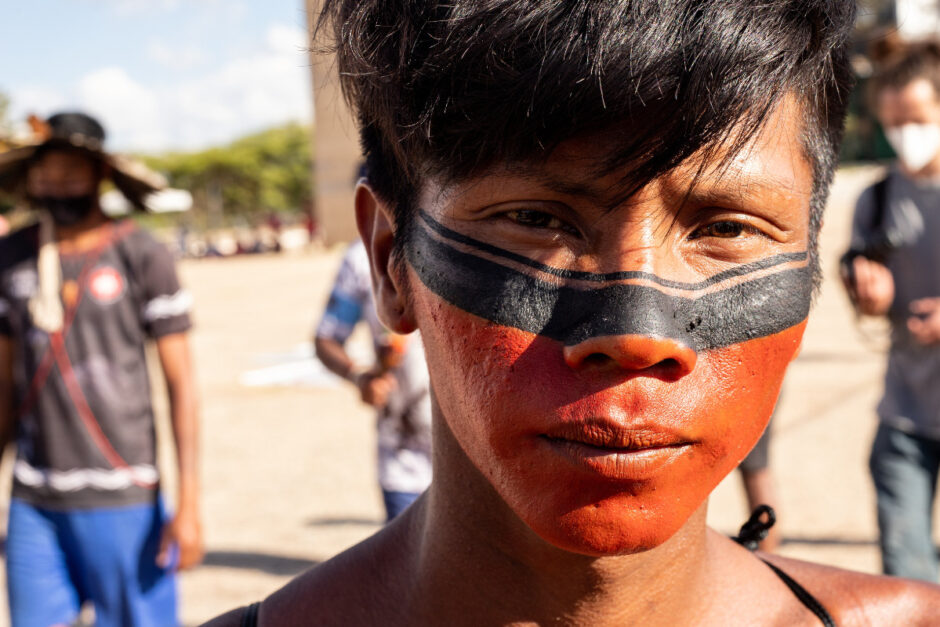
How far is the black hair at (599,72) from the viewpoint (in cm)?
131

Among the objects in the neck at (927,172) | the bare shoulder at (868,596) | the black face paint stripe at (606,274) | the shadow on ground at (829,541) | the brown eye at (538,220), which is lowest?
the shadow on ground at (829,541)

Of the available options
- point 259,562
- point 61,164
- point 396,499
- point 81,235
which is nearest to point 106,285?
point 81,235

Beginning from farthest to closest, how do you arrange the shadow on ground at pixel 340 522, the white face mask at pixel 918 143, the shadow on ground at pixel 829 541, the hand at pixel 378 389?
the shadow on ground at pixel 340 522 → the shadow on ground at pixel 829 541 → the hand at pixel 378 389 → the white face mask at pixel 918 143

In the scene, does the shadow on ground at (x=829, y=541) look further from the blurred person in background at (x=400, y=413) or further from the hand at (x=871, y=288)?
the blurred person in background at (x=400, y=413)

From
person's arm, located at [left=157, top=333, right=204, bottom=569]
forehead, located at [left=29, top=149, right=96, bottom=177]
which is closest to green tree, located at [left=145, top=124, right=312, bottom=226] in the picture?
forehead, located at [left=29, top=149, right=96, bottom=177]

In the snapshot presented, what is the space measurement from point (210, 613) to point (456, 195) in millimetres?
4659

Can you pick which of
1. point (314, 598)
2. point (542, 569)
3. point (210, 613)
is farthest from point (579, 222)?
point (210, 613)

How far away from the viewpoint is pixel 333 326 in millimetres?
4820

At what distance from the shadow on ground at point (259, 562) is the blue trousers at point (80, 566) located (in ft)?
6.94

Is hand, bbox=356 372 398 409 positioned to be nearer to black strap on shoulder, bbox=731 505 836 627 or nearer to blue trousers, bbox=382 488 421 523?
blue trousers, bbox=382 488 421 523

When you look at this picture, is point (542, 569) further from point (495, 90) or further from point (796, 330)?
point (495, 90)

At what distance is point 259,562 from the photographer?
622 cm

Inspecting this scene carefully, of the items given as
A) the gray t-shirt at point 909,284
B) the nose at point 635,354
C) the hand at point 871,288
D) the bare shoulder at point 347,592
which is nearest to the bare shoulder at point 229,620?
the bare shoulder at point 347,592

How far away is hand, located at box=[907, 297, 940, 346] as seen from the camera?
13.5 feet
